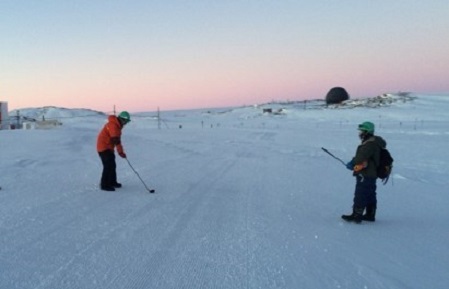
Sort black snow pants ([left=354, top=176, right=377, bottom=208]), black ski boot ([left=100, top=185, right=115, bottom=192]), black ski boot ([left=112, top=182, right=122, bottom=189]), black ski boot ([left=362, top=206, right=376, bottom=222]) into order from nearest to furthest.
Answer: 1. black snow pants ([left=354, top=176, right=377, bottom=208])
2. black ski boot ([left=362, top=206, right=376, bottom=222])
3. black ski boot ([left=100, top=185, right=115, bottom=192])
4. black ski boot ([left=112, top=182, right=122, bottom=189])

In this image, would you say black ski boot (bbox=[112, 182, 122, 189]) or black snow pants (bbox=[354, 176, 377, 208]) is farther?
black ski boot (bbox=[112, 182, 122, 189])

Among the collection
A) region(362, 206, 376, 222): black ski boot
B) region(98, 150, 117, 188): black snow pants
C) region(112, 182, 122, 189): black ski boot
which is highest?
region(98, 150, 117, 188): black snow pants

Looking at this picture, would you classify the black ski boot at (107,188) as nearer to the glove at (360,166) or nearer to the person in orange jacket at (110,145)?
the person in orange jacket at (110,145)

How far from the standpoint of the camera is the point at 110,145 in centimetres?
939

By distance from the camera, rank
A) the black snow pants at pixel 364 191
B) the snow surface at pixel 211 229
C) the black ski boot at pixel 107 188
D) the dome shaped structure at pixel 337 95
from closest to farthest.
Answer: the snow surface at pixel 211 229, the black snow pants at pixel 364 191, the black ski boot at pixel 107 188, the dome shaped structure at pixel 337 95

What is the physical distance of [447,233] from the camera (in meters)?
6.68

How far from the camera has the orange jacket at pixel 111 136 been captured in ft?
29.9

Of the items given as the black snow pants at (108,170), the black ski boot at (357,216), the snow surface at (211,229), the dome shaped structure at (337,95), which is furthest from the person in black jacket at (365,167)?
the dome shaped structure at (337,95)

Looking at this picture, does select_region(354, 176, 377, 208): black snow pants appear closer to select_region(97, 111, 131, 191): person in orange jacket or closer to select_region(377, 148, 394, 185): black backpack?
select_region(377, 148, 394, 185): black backpack

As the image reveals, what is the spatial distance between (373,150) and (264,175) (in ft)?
17.7

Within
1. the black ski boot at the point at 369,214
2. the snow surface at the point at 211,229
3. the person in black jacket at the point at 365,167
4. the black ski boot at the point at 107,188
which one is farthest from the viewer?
the black ski boot at the point at 107,188

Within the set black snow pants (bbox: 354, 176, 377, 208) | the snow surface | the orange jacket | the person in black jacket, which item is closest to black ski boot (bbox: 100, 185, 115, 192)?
the snow surface

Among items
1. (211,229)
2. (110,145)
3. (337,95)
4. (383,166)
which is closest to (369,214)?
(383,166)

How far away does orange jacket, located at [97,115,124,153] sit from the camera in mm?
9125
